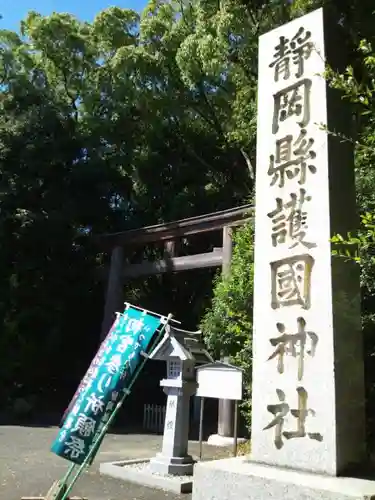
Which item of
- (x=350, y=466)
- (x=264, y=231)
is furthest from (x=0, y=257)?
(x=350, y=466)

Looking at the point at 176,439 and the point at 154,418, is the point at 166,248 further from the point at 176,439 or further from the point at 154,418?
the point at 176,439

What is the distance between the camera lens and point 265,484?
2770 millimetres

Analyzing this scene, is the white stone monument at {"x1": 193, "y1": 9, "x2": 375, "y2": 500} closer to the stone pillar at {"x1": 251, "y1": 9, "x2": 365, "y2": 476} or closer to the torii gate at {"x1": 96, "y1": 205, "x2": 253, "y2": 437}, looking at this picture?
the stone pillar at {"x1": 251, "y1": 9, "x2": 365, "y2": 476}

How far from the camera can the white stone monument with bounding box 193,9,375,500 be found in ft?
9.37

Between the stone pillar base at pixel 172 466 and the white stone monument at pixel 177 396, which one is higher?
the white stone monument at pixel 177 396

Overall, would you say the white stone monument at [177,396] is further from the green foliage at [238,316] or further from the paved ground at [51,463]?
the green foliage at [238,316]

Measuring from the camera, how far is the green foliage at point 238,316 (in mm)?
7508

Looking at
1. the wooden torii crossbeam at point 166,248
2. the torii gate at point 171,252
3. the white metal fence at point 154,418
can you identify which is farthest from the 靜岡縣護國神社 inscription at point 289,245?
the white metal fence at point 154,418

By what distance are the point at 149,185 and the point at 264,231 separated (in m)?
12.2

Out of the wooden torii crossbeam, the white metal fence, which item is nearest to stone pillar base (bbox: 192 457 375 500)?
the wooden torii crossbeam

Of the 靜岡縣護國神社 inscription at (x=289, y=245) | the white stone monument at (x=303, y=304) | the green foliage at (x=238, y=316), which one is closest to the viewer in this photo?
the white stone monument at (x=303, y=304)

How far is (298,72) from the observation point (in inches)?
144

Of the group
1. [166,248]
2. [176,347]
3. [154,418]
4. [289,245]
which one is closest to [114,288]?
[166,248]

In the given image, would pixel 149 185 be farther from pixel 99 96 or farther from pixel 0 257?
pixel 0 257
